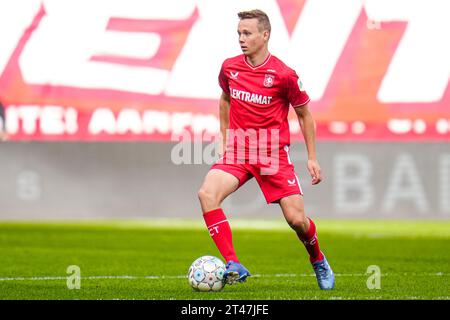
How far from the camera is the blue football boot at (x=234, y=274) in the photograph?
7.70 m

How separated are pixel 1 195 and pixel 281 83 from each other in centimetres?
1134

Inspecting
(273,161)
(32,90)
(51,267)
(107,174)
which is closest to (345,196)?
(107,174)

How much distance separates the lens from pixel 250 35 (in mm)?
8211

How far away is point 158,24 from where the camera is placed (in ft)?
64.8

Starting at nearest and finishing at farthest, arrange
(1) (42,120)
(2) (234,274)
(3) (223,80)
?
(2) (234,274)
(3) (223,80)
(1) (42,120)

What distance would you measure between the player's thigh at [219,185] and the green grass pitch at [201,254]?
0.72 meters

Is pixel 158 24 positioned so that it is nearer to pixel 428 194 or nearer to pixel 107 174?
pixel 107 174

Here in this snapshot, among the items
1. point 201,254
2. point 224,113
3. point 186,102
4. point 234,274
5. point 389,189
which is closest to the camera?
point 234,274

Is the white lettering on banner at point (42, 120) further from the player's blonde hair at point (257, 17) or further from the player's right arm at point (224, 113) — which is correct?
the player's blonde hair at point (257, 17)

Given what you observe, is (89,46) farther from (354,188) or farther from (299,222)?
(299,222)

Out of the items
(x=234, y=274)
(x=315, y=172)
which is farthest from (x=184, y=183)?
(x=234, y=274)

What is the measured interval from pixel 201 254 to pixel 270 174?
4.64 m

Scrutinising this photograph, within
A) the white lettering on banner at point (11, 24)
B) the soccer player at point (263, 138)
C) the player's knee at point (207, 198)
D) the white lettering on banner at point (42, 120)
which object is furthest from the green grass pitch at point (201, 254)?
the white lettering on banner at point (11, 24)

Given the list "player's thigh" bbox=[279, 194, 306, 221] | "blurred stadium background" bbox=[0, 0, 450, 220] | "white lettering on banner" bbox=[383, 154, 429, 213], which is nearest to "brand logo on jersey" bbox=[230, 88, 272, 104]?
"player's thigh" bbox=[279, 194, 306, 221]
